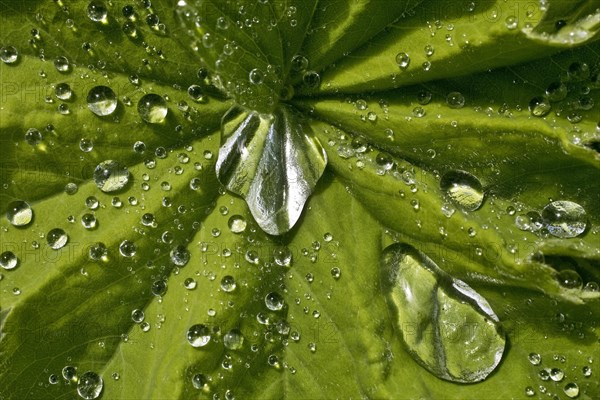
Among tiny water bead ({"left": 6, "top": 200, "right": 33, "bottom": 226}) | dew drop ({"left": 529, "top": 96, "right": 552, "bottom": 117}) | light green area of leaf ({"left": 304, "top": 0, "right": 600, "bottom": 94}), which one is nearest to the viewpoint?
light green area of leaf ({"left": 304, "top": 0, "right": 600, "bottom": 94})

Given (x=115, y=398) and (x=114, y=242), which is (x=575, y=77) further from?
(x=115, y=398)

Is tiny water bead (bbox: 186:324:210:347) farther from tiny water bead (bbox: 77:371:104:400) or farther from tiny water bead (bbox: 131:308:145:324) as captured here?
tiny water bead (bbox: 77:371:104:400)

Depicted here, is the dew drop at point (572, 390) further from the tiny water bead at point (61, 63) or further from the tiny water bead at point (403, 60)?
the tiny water bead at point (61, 63)

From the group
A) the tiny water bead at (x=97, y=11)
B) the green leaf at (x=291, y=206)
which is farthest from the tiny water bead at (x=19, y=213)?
the tiny water bead at (x=97, y=11)

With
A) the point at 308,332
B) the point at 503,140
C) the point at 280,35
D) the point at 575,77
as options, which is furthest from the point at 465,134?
the point at 308,332

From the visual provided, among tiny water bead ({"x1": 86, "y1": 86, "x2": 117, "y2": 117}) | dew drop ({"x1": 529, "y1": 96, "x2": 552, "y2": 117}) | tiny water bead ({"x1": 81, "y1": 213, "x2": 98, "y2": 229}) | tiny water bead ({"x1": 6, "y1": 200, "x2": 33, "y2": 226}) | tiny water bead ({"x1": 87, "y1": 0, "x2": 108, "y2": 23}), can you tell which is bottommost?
tiny water bead ({"x1": 81, "y1": 213, "x2": 98, "y2": 229})

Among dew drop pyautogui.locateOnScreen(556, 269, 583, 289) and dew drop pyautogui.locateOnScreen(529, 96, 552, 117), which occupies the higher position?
dew drop pyautogui.locateOnScreen(529, 96, 552, 117)

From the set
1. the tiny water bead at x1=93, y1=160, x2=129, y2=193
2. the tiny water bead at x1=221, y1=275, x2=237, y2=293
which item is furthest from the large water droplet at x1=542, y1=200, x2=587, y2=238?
the tiny water bead at x1=93, y1=160, x2=129, y2=193
